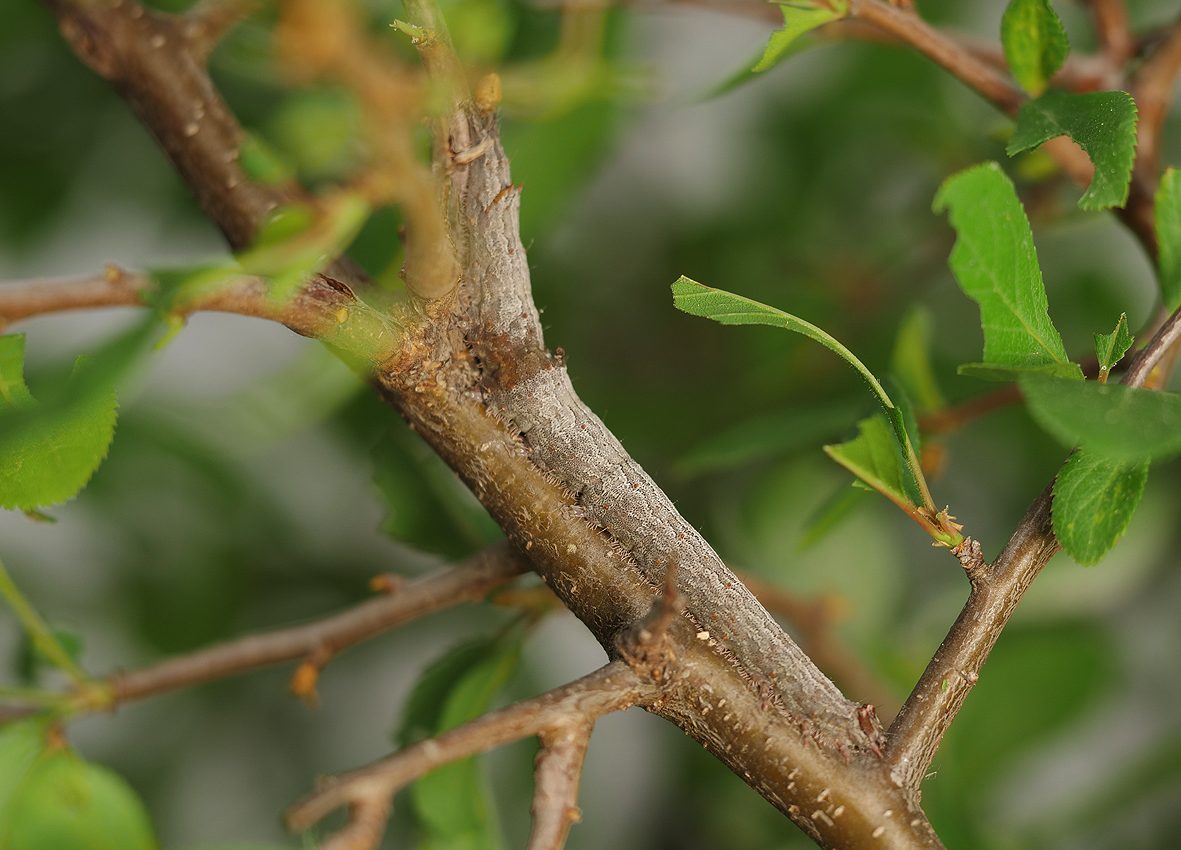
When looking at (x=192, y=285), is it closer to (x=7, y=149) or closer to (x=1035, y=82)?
(x=1035, y=82)

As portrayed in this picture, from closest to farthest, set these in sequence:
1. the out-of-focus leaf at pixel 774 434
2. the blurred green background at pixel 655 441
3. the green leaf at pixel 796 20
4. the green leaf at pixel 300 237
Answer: the green leaf at pixel 300 237, the green leaf at pixel 796 20, the out-of-focus leaf at pixel 774 434, the blurred green background at pixel 655 441

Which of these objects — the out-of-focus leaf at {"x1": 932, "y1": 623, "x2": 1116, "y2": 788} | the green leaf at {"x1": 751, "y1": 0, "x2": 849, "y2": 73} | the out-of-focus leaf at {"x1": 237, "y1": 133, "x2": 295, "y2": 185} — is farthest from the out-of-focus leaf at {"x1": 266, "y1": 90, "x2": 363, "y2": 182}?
the out-of-focus leaf at {"x1": 932, "y1": 623, "x2": 1116, "y2": 788}

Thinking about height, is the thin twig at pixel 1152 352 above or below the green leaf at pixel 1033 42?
below

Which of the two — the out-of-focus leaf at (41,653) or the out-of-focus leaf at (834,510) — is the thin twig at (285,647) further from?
the out-of-focus leaf at (834,510)

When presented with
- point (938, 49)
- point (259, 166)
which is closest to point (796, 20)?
point (938, 49)

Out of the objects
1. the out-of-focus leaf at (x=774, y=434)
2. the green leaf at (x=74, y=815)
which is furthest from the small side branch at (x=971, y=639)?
the green leaf at (x=74, y=815)

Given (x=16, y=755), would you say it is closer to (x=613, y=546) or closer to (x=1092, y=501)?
(x=613, y=546)
